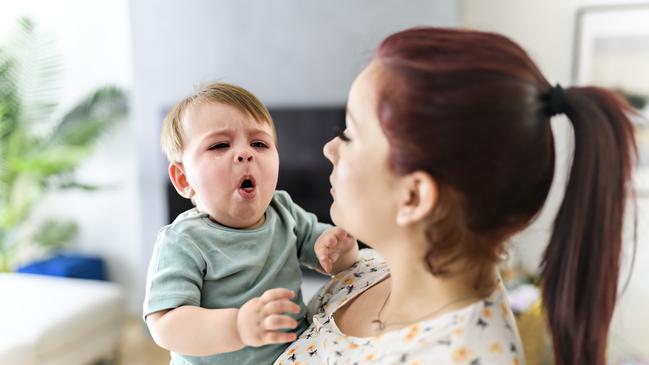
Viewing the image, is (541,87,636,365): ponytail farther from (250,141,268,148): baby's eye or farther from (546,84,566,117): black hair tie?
(250,141,268,148): baby's eye

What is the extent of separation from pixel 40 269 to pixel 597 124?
3914 mm

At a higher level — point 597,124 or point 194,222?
point 597,124

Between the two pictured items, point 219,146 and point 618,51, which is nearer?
point 219,146

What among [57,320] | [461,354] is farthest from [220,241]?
[57,320]

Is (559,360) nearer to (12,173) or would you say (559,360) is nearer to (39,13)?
(12,173)

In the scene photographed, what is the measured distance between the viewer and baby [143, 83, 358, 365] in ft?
2.62

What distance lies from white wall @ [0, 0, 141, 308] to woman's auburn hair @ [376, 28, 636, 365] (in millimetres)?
3776

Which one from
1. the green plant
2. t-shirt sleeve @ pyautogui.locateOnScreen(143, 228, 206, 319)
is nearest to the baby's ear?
t-shirt sleeve @ pyautogui.locateOnScreen(143, 228, 206, 319)

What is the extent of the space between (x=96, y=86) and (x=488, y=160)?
13.5ft

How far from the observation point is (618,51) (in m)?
3.23

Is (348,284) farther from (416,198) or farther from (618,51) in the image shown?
(618,51)

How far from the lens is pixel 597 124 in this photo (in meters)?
0.70

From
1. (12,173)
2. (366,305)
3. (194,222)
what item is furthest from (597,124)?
(12,173)

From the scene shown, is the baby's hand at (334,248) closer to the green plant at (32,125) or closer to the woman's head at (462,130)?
the woman's head at (462,130)
